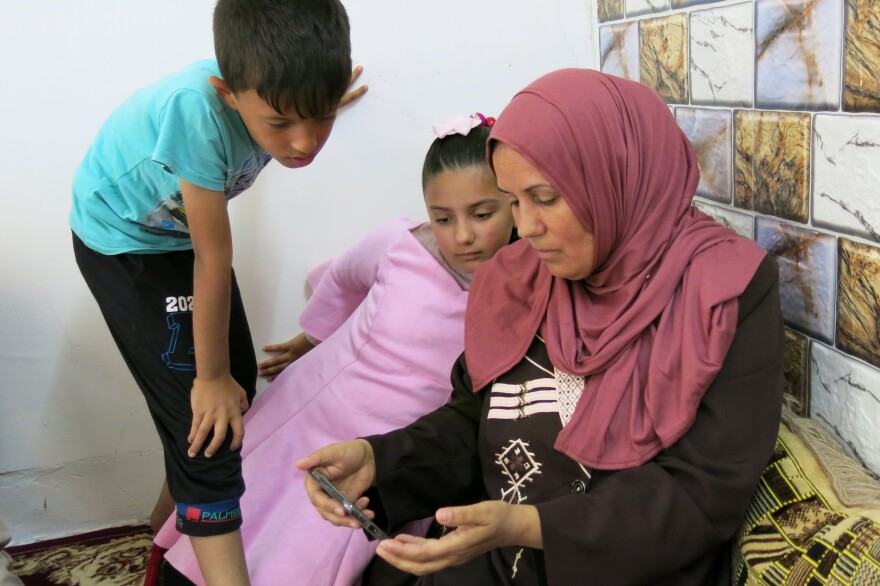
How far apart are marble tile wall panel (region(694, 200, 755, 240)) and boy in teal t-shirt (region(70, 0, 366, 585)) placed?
0.73m

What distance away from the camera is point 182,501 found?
5.19ft

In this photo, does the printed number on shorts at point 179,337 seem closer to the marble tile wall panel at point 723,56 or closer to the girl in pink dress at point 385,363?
the girl in pink dress at point 385,363

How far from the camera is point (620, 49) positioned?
197 cm

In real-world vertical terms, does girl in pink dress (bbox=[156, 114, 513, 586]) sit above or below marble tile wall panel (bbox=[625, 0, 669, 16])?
below

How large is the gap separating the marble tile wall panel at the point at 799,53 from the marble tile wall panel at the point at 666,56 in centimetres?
27

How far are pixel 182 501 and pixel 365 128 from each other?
1.00 metres

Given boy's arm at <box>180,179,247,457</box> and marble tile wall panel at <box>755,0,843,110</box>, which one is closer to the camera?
marble tile wall panel at <box>755,0,843,110</box>

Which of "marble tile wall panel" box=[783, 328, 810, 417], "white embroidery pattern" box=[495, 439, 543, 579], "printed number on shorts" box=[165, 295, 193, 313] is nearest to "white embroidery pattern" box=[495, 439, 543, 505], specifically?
"white embroidery pattern" box=[495, 439, 543, 579]

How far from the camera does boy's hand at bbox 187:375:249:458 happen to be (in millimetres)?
1542

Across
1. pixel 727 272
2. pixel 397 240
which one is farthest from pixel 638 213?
pixel 397 240

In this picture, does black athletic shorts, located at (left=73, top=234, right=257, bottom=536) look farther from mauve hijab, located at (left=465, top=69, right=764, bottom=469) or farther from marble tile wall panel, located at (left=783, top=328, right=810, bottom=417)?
marble tile wall panel, located at (left=783, top=328, right=810, bottom=417)

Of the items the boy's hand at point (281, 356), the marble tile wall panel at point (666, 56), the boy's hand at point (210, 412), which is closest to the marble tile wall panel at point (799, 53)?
the marble tile wall panel at point (666, 56)

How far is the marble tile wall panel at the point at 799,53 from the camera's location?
47.5 inches

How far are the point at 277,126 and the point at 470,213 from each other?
458 millimetres
